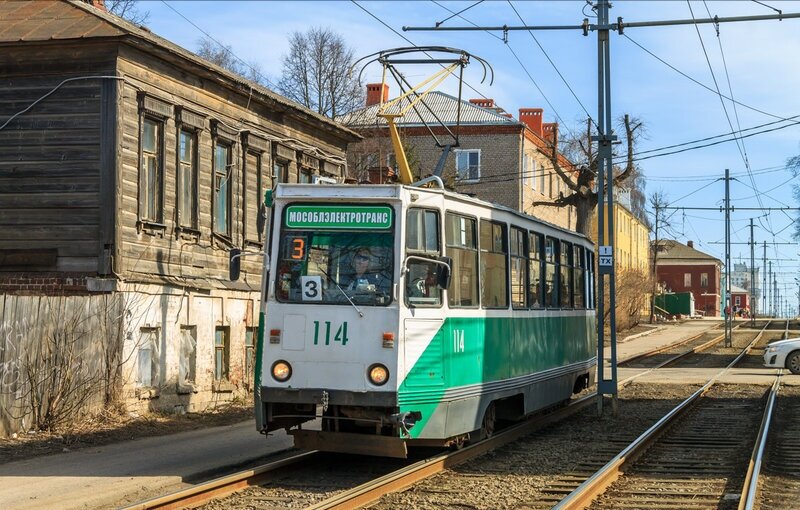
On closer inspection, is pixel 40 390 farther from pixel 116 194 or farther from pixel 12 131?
pixel 12 131

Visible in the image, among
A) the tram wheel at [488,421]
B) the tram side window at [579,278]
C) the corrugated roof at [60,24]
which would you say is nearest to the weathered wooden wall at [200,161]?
the corrugated roof at [60,24]

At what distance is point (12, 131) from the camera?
57.5 ft

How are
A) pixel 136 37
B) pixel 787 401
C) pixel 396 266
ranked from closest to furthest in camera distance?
pixel 396 266 → pixel 136 37 → pixel 787 401

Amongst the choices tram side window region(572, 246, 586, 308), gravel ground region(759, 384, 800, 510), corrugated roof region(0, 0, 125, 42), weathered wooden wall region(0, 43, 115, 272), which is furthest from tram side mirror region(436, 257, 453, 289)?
corrugated roof region(0, 0, 125, 42)

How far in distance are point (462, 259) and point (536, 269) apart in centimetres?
337

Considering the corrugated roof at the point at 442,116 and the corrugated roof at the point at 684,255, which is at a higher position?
the corrugated roof at the point at 442,116

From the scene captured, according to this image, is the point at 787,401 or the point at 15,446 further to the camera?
the point at 787,401

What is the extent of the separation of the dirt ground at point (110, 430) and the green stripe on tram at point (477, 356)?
4.76 metres

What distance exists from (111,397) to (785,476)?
9.47 m

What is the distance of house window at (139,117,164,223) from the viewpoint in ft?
59.4

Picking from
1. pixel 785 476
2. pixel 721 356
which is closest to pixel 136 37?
pixel 785 476

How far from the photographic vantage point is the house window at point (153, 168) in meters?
18.1

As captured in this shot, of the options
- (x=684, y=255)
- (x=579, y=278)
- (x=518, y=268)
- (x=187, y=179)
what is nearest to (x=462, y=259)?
(x=518, y=268)

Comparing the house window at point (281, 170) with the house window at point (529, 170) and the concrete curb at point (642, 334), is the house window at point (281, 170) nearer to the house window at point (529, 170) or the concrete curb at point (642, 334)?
the concrete curb at point (642, 334)
